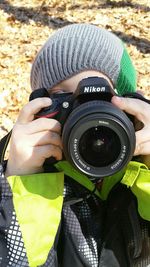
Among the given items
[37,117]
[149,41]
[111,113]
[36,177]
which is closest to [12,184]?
[36,177]

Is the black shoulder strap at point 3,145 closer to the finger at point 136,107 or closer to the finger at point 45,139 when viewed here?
the finger at point 45,139

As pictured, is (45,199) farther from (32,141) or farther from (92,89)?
(92,89)

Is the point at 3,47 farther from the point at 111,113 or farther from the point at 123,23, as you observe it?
the point at 111,113

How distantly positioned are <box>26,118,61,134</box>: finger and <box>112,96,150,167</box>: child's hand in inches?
6.7

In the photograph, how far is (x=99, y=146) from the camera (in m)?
1.23

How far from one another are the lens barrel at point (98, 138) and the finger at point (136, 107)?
63mm

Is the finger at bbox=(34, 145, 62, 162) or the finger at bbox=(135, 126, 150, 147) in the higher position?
the finger at bbox=(135, 126, 150, 147)

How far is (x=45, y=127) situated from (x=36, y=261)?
0.33 m

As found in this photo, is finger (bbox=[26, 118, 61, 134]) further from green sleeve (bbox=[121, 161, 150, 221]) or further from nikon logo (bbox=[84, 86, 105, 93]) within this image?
green sleeve (bbox=[121, 161, 150, 221])

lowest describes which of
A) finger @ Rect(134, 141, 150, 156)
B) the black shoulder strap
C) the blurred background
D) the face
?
the blurred background

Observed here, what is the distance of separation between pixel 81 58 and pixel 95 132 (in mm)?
336

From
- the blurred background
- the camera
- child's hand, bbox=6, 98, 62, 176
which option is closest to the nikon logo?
the camera

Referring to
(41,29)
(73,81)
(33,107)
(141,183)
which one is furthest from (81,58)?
(41,29)

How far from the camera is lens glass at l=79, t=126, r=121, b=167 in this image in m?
1.19
